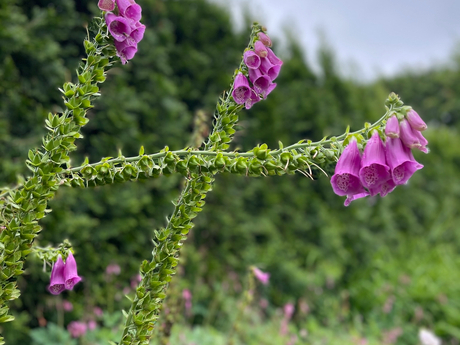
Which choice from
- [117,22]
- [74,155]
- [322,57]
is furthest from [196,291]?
[322,57]

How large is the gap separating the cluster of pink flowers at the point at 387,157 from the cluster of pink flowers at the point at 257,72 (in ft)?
1.11

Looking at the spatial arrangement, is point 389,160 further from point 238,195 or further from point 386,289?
point 386,289

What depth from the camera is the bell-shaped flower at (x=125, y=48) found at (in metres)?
0.99

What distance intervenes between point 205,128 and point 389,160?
133cm

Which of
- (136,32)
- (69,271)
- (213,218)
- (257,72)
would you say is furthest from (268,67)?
(213,218)

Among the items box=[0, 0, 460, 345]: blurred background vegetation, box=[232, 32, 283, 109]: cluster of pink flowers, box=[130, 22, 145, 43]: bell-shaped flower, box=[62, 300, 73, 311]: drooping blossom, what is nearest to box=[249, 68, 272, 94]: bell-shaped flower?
box=[232, 32, 283, 109]: cluster of pink flowers

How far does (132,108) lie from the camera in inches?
137

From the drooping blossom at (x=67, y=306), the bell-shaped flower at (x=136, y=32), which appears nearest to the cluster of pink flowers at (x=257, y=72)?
the bell-shaped flower at (x=136, y=32)

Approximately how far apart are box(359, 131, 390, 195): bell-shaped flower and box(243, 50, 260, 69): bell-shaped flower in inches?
14.8

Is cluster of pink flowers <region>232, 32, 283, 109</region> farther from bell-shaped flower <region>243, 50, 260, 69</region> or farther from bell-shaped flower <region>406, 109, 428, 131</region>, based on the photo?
bell-shaped flower <region>406, 109, 428, 131</region>

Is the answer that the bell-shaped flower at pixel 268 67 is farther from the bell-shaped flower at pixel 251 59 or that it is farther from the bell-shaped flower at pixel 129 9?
the bell-shaped flower at pixel 129 9

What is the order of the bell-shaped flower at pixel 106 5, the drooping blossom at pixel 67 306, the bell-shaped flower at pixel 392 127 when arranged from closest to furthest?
the bell-shaped flower at pixel 392 127, the bell-shaped flower at pixel 106 5, the drooping blossom at pixel 67 306

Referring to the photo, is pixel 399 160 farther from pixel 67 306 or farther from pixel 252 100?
pixel 67 306

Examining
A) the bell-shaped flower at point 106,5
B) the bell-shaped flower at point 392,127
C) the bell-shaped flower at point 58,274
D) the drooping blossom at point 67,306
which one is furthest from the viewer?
the drooping blossom at point 67,306
